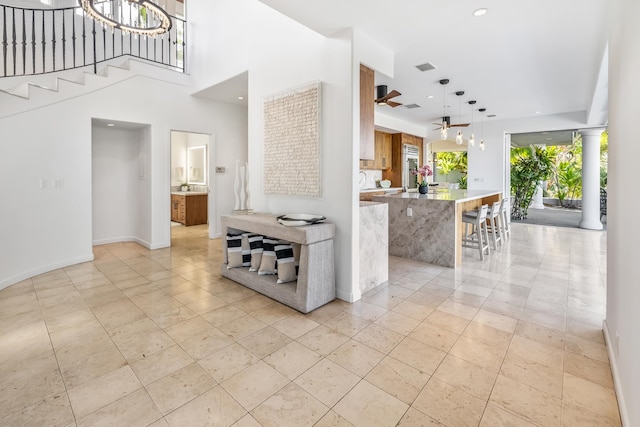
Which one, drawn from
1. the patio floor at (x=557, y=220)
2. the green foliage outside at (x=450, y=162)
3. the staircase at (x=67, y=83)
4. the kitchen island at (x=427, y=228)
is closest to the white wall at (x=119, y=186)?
the staircase at (x=67, y=83)

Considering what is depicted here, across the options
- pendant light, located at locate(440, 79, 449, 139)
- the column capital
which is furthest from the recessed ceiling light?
the column capital

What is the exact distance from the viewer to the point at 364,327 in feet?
8.29

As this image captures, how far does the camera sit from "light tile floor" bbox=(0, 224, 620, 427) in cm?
161

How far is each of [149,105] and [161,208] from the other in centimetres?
175

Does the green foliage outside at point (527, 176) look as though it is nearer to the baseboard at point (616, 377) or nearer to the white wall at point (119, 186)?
the baseboard at point (616, 377)

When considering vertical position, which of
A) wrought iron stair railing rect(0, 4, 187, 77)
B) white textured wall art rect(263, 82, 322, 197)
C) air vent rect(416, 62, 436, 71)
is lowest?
white textured wall art rect(263, 82, 322, 197)

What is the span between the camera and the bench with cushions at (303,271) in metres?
2.79

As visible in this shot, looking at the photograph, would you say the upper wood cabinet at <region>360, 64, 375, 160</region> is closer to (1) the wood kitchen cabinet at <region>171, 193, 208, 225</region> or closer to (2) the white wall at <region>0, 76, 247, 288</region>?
(2) the white wall at <region>0, 76, 247, 288</region>

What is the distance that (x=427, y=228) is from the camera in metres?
4.49

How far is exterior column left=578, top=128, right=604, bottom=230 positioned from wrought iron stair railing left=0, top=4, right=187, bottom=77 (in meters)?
9.10

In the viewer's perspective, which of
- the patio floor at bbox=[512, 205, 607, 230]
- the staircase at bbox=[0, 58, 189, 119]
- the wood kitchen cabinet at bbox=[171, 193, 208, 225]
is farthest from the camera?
the patio floor at bbox=[512, 205, 607, 230]

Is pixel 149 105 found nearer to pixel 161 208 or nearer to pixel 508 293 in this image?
pixel 161 208

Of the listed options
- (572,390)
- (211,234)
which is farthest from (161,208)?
(572,390)

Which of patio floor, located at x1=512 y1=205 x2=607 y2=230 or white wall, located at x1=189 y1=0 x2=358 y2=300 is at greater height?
white wall, located at x1=189 y1=0 x2=358 y2=300
